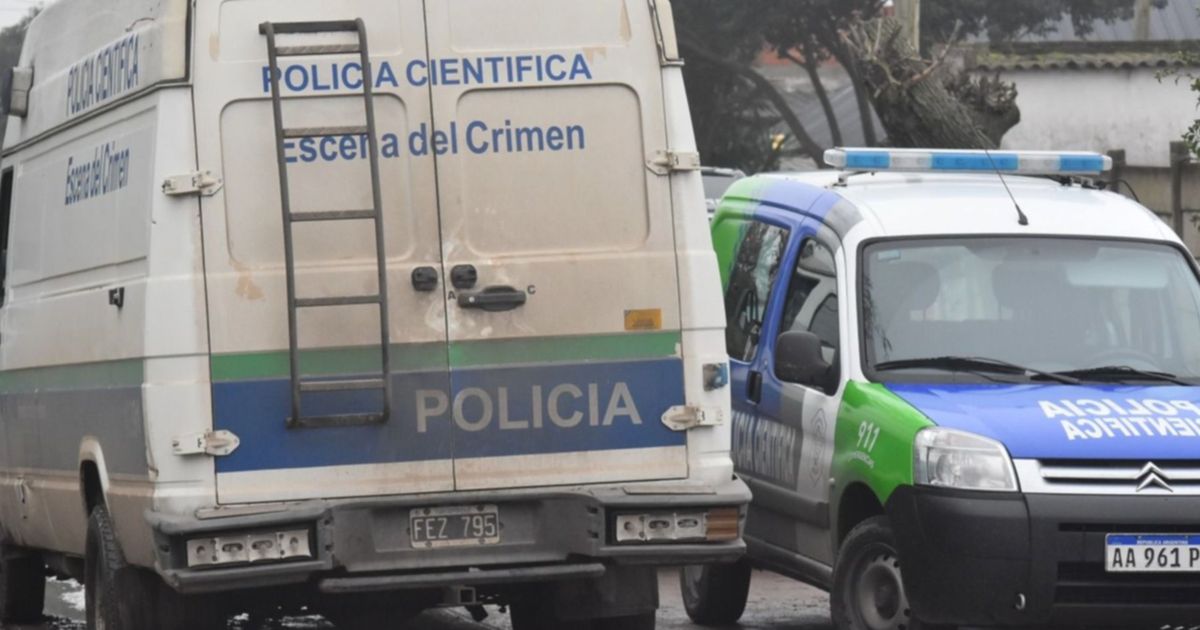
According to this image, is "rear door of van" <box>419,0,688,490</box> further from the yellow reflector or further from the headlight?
the headlight

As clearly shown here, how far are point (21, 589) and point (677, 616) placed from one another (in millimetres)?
3350

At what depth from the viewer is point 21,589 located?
1140 cm

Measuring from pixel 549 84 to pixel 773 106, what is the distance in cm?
3603

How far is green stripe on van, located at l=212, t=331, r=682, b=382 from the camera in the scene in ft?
25.1

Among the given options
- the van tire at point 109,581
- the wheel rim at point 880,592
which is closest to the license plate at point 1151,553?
the wheel rim at point 880,592

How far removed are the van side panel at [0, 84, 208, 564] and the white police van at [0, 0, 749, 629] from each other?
0.02 meters

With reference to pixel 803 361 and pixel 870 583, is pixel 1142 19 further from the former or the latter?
pixel 870 583

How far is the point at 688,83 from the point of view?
4084 centimetres

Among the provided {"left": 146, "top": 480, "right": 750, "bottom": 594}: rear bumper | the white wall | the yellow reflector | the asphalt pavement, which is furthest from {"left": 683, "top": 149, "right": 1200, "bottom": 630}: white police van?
the white wall

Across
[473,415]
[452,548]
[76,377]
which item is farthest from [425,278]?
[76,377]

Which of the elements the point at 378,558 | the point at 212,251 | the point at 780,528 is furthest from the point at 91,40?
the point at 780,528

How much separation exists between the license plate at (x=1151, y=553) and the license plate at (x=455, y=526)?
2.11 metres

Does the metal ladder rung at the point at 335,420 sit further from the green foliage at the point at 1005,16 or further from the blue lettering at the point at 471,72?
the green foliage at the point at 1005,16

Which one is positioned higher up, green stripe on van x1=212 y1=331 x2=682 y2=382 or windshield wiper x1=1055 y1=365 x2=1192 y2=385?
green stripe on van x1=212 y1=331 x2=682 y2=382
